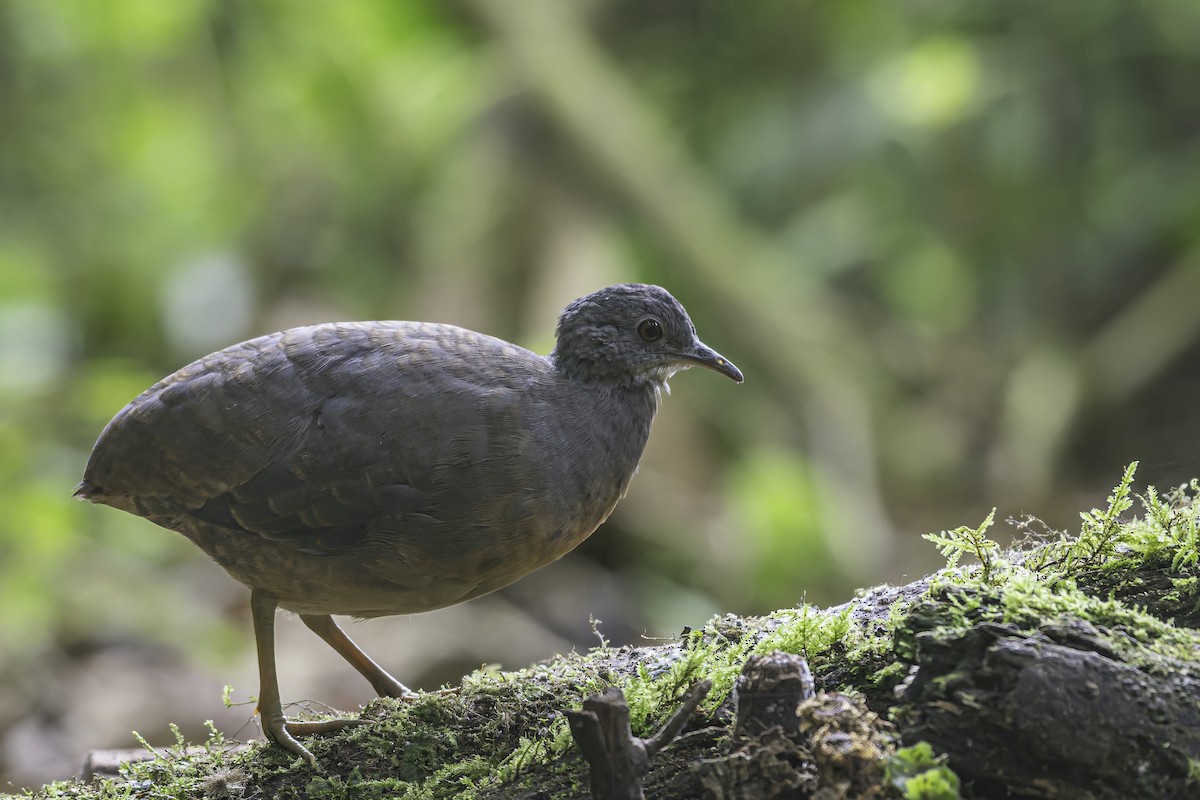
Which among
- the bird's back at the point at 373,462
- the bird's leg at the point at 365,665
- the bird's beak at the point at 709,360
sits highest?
the bird's beak at the point at 709,360

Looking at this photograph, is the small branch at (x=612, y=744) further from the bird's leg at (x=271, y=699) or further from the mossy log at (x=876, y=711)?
the bird's leg at (x=271, y=699)

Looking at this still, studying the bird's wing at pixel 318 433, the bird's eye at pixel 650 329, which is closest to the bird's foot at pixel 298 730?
the bird's wing at pixel 318 433

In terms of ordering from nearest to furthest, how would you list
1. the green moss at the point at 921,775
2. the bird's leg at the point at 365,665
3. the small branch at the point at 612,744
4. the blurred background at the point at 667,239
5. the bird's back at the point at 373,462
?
the green moss at the point at 921,775 → the small branch at the point at 612,744 → the bird's back at the point at 373,462 → the bird's leg at the point at 365,665 → the blurred background at the point at 667,239

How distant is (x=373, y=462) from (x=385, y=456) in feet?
0.13

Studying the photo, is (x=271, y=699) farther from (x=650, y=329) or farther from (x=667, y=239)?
(x=667, y=239)

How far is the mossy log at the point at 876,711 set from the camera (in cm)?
225

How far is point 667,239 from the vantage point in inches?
317

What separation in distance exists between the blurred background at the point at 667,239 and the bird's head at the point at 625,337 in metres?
3.30

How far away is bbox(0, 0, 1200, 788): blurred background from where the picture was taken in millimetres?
7188

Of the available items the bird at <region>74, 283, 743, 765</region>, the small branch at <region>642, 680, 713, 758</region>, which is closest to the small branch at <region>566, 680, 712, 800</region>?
the small branch at <region>642, 680, 713, 758</region>

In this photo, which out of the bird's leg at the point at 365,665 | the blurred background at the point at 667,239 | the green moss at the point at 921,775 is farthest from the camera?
the blurred background at the point at 667,239

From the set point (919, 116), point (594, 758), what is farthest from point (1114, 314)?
point (594, 758)

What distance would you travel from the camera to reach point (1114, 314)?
8711 mm

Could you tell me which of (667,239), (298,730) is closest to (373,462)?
(298,730)
